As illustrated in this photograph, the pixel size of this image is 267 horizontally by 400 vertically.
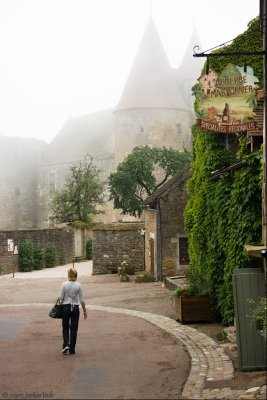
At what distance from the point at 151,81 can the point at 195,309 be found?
52.3 meters

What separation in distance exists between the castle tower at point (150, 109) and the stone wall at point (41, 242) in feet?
65.0

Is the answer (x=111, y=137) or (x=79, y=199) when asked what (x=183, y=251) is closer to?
(x=79, y=199)

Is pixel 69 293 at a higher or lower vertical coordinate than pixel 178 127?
lower

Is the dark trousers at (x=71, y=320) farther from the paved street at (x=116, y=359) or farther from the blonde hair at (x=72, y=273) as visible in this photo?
the blonde hair at (x=72, y=273)

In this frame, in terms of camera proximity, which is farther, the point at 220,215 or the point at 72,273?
the point at 220,215

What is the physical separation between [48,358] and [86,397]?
103 inches

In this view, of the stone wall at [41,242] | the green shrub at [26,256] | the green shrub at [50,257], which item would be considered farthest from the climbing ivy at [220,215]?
the green shrub at [50,257]

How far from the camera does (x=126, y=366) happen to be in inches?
348

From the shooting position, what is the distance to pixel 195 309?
13.0 metres

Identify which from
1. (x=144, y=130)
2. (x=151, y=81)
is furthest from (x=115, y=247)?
(x=151, y=81)

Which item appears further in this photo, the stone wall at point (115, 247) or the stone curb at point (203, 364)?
the stone wall at point (115, 247)

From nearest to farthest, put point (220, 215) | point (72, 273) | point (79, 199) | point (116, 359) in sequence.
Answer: point (116, 359)
point (72, 273)
point (220, 215)
point (79, 199)

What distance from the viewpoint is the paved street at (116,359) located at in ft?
24.5

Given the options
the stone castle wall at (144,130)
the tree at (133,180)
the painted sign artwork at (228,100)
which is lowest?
the painted sign artwork at (228,100)
